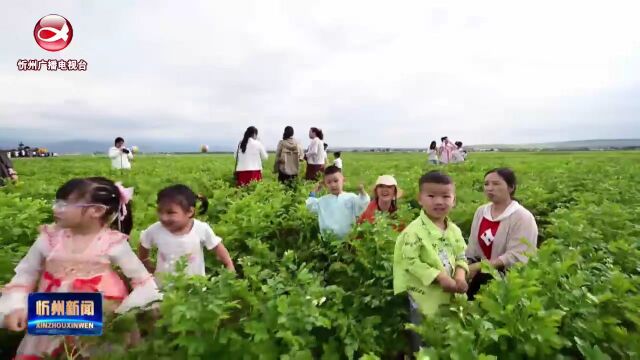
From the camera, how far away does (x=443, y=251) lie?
3541 millimetres

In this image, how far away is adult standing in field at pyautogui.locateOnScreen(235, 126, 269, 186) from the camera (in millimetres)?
11414

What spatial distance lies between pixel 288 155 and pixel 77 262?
9.48 metres

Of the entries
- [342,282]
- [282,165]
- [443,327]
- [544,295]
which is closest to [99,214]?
[443,327]

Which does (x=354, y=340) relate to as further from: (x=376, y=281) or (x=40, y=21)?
(x=40, y=21)

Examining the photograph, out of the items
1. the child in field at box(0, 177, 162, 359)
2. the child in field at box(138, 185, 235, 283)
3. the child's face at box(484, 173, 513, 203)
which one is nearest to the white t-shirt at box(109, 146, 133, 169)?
the child in field at box(138, 185, 235, 283)

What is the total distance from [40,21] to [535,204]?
825cm

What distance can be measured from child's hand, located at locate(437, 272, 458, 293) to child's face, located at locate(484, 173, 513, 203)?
146cm

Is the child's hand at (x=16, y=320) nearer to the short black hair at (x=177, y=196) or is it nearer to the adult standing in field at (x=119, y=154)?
the short black hair at (x=177, y=196)

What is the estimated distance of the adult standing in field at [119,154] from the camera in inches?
579

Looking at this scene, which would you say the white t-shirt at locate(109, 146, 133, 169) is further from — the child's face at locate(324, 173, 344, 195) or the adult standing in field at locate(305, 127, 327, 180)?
the child's face at locate(324, 173, 344, 195)

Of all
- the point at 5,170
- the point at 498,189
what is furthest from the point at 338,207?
the point at 5,170

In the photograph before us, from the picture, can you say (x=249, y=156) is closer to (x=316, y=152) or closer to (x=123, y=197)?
(x=316, y=152)

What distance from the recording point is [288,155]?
40.0 ft

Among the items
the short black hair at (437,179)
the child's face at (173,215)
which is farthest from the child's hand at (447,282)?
the child's face at (173,215)
